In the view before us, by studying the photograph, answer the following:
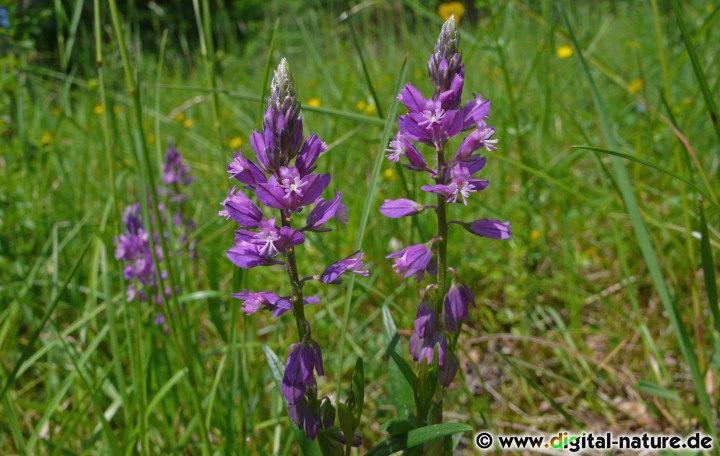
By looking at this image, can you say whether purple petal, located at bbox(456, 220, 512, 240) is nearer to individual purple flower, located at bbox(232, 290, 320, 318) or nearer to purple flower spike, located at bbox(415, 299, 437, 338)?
purple flower spike, located at bbox(415, 299, 437, 338)

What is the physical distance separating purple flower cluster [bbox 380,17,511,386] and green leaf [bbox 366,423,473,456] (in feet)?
0.53

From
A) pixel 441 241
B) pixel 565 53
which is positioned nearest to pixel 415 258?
pixel 441 241

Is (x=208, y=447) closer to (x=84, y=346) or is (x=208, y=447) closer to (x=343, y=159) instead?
(x=84, y=346)

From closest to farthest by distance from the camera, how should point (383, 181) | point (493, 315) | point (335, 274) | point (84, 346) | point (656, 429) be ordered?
point (335, 274) < point (656, 429) < point (84, 346) < point (493, 315) < point (383, 181)

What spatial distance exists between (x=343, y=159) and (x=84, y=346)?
6.02ft

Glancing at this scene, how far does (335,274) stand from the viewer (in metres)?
1.13

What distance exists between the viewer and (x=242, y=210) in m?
1.14

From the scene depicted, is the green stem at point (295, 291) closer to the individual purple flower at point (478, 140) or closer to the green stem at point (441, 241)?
the green stem at point (441, 241)

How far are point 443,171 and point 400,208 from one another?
0.13m

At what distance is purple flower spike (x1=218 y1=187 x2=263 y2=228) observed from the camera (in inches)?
44.6

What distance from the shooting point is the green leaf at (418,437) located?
1.08 meters

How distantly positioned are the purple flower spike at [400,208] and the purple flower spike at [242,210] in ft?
1.00

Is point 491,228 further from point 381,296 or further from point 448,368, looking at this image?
point 381,296

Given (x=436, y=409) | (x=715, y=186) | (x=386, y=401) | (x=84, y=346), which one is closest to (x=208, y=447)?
(x=436, y=409)
